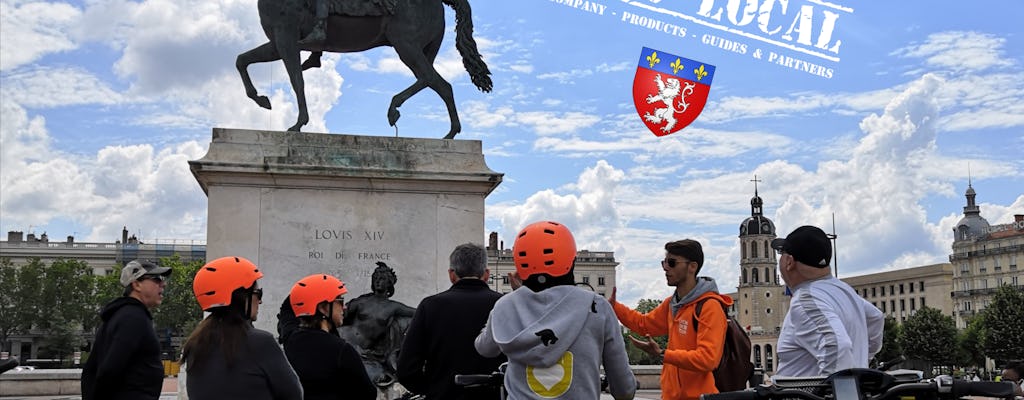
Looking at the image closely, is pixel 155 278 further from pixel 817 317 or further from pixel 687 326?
pixel 817 317

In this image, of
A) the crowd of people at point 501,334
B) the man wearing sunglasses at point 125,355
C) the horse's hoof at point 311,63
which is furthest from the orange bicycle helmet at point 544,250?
the horse's hoof at point 311,63

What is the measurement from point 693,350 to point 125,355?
2994 millimetres

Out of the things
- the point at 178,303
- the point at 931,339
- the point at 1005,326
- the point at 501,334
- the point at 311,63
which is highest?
the point at 311,63

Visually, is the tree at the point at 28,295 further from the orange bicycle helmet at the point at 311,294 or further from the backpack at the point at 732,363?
the backpack at the point at 732,363

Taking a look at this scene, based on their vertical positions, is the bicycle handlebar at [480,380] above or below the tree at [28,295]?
below

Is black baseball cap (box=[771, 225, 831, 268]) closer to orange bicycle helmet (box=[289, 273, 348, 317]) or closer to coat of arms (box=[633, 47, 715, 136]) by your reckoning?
orange bicycle helmet (box=[289, 273, 348, 317])

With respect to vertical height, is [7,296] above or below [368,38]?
below

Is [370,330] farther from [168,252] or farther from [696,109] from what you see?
[168,252]

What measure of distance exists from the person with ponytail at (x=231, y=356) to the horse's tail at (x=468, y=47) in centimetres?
855

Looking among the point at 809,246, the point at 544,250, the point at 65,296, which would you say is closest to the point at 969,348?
the point at 65,296

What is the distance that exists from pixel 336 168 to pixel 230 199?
1.24 metres

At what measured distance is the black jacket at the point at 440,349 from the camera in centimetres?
573

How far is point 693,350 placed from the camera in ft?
18.9

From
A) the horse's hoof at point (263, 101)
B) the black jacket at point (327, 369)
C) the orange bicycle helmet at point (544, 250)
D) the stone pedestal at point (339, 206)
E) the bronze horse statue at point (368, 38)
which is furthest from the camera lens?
the horse's hoof at point (263, 101)
